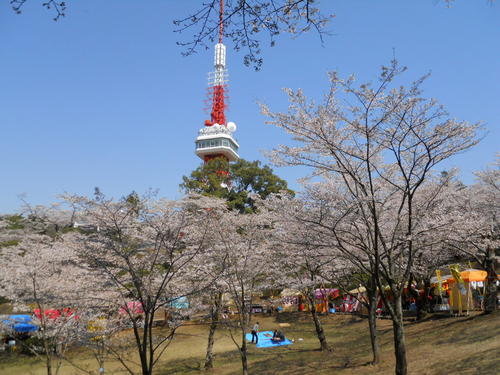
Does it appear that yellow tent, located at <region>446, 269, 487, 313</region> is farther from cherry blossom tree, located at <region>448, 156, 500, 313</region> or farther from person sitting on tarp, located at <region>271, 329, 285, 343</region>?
person sitting on tarp, located at <region>271, 329, 285, 343</region>

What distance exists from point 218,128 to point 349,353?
4958 cm

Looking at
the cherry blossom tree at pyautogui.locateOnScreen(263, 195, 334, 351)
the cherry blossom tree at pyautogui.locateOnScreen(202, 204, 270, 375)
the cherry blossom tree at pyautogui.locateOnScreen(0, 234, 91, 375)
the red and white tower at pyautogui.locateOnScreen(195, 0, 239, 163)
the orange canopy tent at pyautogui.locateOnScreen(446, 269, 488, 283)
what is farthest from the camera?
the red and white tower at pyautogui.locateOnScreen(195, 0, 239, 163)

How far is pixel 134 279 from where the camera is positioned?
703cm

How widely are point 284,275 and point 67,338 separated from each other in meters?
8.68

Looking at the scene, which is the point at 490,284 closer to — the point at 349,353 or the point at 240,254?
the point at 349,353

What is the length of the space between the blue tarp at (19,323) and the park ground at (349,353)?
55.6 inches

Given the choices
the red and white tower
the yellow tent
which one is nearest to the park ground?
the yellow tent

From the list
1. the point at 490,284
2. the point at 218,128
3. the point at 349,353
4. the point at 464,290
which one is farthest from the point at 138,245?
the point at 218,128

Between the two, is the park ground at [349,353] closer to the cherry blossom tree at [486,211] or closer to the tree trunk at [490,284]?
the tree trunk at [490,284]

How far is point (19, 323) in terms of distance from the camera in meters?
18.6

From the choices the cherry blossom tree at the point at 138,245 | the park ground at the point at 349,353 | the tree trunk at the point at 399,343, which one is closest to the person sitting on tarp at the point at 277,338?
the park ground at the point at 349,353

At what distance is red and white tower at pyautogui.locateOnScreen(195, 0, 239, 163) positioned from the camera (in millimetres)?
59125

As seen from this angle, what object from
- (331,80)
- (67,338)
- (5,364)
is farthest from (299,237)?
(5,364)

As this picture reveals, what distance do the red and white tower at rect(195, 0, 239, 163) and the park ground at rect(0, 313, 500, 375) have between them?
138 ft
